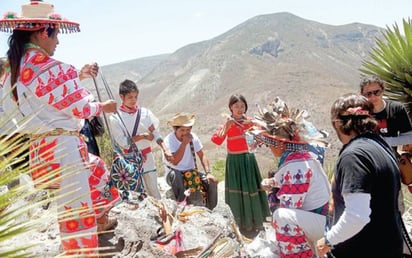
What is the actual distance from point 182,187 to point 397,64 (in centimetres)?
267

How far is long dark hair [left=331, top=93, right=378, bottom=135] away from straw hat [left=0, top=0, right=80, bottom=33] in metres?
1.83

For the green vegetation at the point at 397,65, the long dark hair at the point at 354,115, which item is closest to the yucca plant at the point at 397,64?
the green vegetation at the point at 397,65

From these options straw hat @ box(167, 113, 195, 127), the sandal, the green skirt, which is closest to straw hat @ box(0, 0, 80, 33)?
the sandal

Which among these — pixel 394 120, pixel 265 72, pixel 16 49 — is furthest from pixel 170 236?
pixel 265 72

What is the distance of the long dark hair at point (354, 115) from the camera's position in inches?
98.2

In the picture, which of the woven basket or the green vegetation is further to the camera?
the green vegetation

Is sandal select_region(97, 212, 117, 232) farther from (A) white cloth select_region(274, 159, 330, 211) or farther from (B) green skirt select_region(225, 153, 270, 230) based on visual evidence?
(B) green skirt select_region(225, 153, 270, 230)

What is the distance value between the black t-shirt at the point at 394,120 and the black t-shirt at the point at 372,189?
1.93 m

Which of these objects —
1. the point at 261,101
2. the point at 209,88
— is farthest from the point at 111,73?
the point at 261,101

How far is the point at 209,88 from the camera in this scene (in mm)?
62750

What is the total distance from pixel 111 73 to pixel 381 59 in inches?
5327

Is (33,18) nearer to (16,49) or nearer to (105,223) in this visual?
(16,49)

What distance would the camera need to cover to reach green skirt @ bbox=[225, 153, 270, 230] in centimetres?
568

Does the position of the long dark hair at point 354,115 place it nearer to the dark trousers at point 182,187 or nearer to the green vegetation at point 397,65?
the green vegetation at point 397,65
